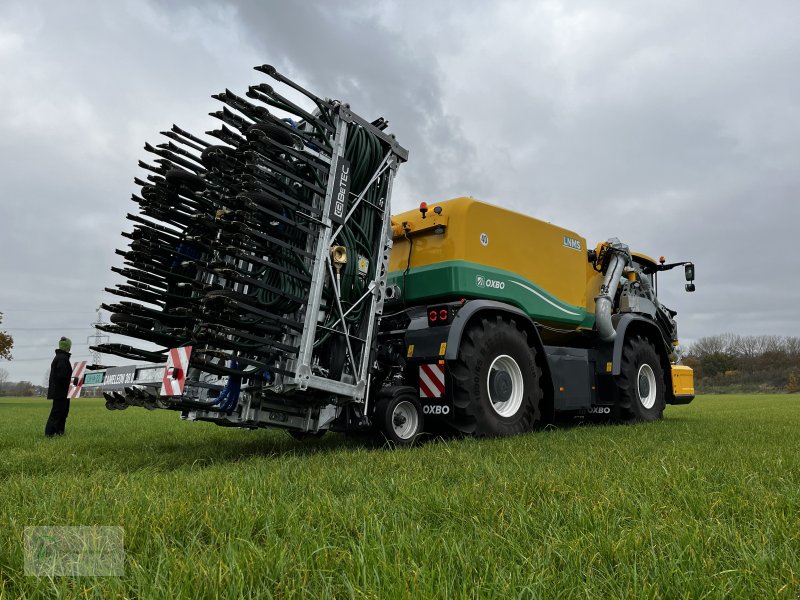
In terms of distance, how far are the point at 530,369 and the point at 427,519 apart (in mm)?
4341

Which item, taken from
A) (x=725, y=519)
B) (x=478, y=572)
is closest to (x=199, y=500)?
(x=478, y=572)

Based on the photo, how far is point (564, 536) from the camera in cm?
214

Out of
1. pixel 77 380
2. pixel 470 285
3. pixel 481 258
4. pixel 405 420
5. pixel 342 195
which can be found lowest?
pixel 405 420

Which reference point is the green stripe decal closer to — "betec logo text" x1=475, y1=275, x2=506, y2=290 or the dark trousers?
"betec logo text" x1=475, y1=275, x2=506, y2=290

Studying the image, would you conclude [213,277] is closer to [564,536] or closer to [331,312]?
[331,312]

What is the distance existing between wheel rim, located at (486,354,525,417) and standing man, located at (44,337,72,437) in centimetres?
588

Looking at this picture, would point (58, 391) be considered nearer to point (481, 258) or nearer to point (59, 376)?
point (59, 376)

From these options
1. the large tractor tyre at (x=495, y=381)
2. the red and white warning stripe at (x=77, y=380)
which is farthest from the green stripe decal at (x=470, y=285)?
the red and white warning stripe at (x=77, y=380)

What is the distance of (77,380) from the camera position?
5039mm

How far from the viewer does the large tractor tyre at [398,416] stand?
531cm

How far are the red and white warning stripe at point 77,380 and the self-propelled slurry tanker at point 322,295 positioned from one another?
0.06 feet

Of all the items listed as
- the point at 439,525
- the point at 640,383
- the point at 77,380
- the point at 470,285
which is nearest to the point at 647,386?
the point at 640,383

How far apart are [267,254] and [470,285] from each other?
2476 mm

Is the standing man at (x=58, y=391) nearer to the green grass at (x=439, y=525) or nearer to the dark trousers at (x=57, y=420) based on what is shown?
the dark trousers at (x=57, y=420)
